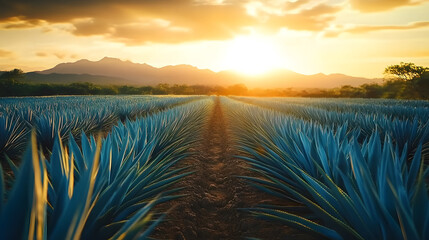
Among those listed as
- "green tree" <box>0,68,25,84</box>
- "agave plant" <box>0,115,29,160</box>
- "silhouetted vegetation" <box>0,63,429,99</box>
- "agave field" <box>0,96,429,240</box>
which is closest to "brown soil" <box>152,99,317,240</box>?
"agave field" <box>0,96,429,240</box>

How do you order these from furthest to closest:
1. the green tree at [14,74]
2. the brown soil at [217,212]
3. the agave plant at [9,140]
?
the green tree at [14,74]
the agave plant at [9,140]
the brown soil at [217,212]

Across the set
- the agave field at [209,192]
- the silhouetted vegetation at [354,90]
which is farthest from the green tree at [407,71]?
the agave field at [209,192]

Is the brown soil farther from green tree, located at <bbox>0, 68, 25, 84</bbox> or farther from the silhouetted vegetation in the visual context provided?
green tree, located at <bbox>0, 68, 25, 84</bbox>

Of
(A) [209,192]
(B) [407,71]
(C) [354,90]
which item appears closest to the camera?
(A) [209,192]

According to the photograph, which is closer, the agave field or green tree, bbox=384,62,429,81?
the agave field

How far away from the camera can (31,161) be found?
0.51 metres

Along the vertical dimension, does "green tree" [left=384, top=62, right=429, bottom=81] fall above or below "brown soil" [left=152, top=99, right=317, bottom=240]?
above

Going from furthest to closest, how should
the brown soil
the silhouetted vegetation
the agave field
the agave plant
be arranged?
the silhouetted vegetation
the agave plant
the brown soil
the agave field

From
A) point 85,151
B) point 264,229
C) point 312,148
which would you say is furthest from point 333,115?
point 85,151

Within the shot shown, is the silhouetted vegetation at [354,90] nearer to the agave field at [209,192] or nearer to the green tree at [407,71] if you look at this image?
the green tree at [407,71]

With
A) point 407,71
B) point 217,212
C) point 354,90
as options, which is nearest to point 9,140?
point 217,212

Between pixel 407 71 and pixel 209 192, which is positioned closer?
pixel 209 192

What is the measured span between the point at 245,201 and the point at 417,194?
5.84ft

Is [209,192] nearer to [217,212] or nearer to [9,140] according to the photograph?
[217,212]
